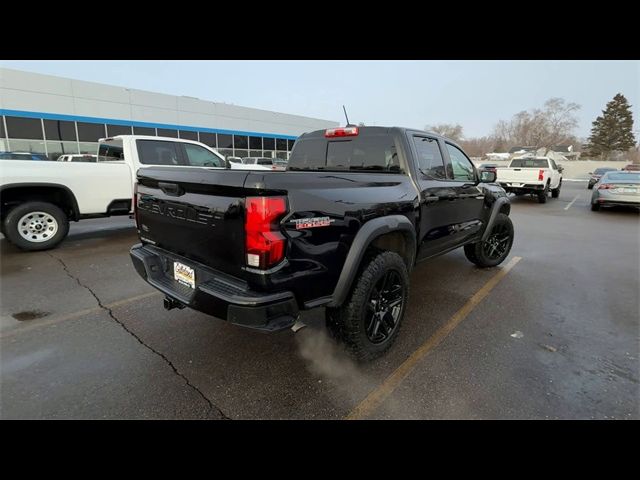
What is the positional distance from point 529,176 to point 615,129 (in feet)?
196

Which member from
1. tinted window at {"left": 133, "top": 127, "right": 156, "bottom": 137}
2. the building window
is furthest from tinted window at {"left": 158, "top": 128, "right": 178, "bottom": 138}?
the building window

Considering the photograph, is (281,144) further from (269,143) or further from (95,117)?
(95,117)

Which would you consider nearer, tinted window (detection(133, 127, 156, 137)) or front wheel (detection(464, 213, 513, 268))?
front wheel (detection(464, 213, 513, 268))

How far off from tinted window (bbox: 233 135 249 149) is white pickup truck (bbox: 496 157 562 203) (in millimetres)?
22913

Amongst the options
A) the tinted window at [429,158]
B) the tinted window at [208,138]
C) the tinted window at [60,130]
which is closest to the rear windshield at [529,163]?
the tinted window at [429,158]

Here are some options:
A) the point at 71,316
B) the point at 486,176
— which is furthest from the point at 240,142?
the point at 71,316

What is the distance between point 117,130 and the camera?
23859mm

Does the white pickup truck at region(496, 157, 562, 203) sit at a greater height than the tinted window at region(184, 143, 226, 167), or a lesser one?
lesser

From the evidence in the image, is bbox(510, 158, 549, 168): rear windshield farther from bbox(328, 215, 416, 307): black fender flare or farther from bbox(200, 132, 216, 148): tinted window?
bbox(200, 132, 216, 148): tinted window

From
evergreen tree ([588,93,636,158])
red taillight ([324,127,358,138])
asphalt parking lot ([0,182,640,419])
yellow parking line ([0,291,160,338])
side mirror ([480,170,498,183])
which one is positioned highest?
evergreen tree ([588,93,636,158])

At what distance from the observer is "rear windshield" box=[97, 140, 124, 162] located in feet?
21.6
